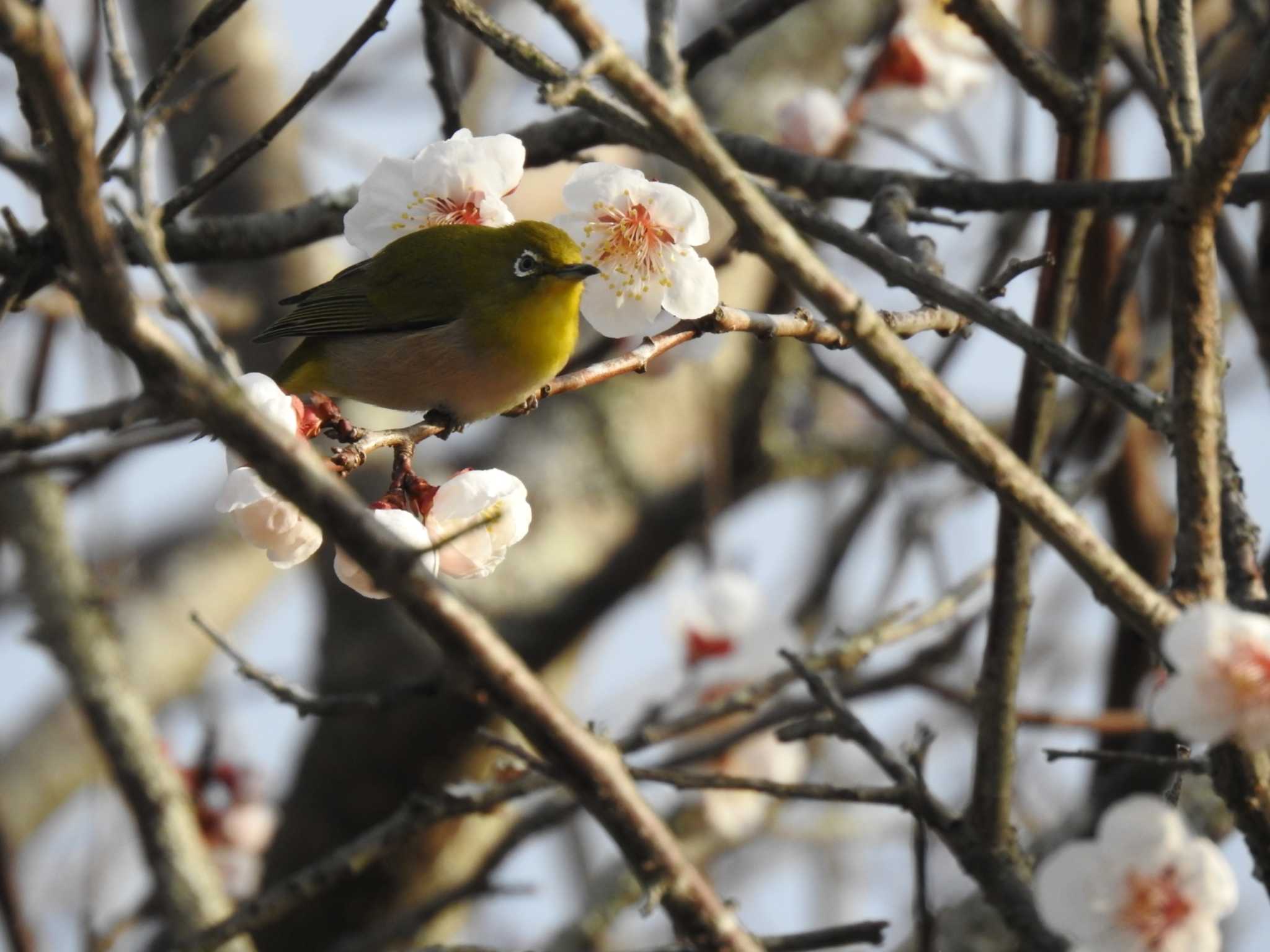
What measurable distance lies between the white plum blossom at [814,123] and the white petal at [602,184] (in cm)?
259

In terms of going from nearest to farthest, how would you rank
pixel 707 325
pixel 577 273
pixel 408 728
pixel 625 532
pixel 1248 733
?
pixel 1248 733 → pixel 707 325 → pixel 577 273 → pixel 408 728 → pixel 625 532

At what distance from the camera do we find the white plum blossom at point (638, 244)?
2361 millimetres

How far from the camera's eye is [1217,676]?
5.24 ft

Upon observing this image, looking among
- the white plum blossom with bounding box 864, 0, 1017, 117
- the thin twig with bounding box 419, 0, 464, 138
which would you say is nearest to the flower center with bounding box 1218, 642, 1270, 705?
the thin twig with bounding box 419, 0, 464, 138

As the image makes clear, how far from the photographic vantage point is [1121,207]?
2.68 meters

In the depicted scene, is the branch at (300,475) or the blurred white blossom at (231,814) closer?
the branch at (300,475)

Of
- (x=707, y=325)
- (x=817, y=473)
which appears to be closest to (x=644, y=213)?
(x=707, y=325)

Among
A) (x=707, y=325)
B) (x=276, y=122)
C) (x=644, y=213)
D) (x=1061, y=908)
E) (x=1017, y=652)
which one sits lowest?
(x=1061, y=908)

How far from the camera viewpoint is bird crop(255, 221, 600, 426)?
3314 mm

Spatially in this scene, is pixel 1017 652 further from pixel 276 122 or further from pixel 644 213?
pixel 276 122

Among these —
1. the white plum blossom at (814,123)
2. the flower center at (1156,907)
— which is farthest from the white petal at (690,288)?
the white plum blossom at (814,123)

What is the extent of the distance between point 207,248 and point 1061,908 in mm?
2199

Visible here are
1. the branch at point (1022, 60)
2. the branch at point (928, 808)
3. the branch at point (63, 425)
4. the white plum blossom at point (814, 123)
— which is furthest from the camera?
the white plum blossom at point (814, 123)

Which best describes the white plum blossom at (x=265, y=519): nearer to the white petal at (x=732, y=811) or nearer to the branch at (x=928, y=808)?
the branch at (x=928, y=808)
